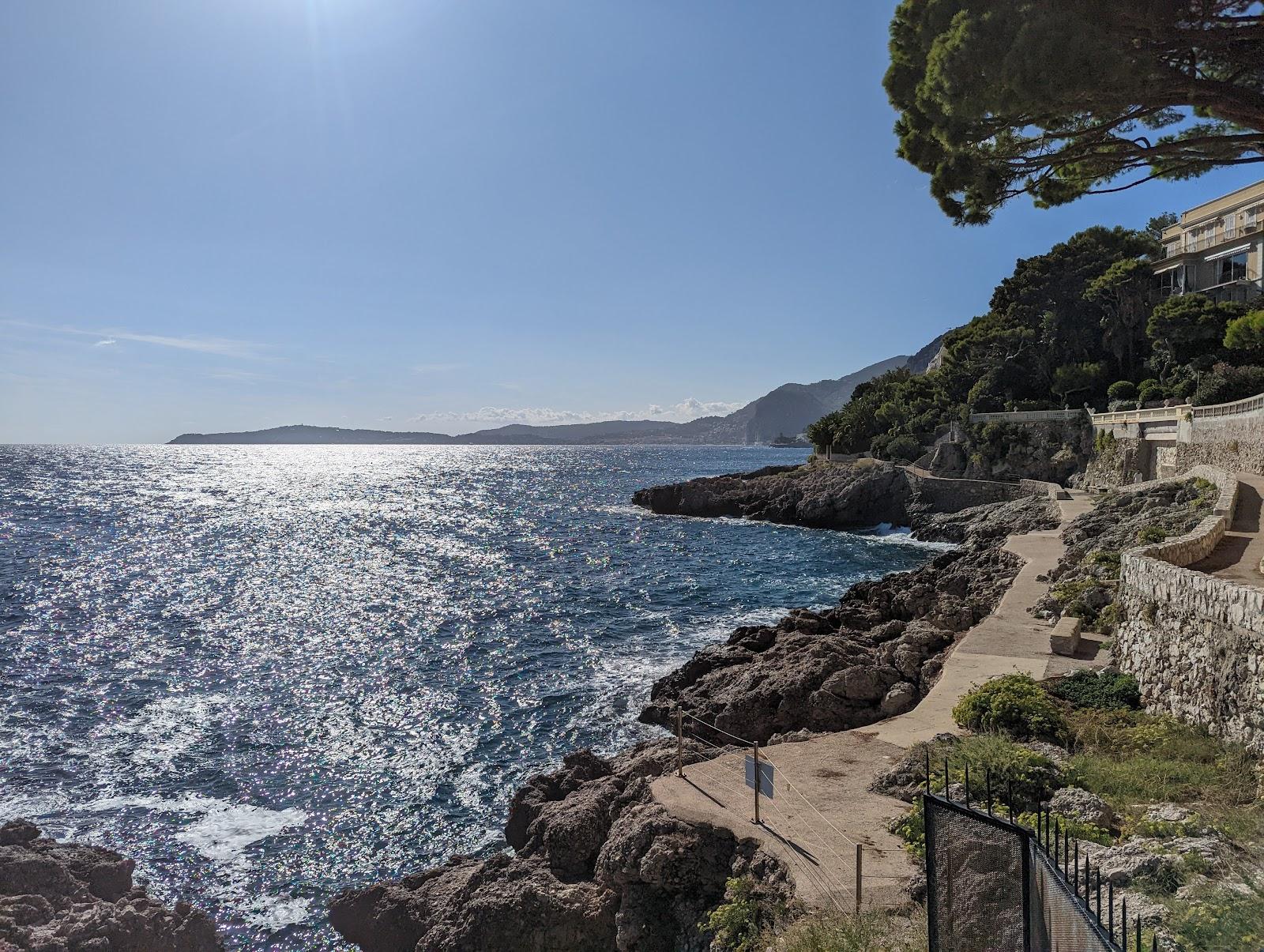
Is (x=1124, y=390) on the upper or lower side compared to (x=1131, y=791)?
upper

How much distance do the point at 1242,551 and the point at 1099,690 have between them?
6023mm

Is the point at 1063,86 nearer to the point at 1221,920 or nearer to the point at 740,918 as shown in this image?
the point at 1221,920

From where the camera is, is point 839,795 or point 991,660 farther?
point 991,660

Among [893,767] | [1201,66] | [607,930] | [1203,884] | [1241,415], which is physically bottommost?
[607,930]

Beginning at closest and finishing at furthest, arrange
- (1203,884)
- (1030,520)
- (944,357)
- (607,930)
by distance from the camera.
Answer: (1203,884)
(607,930)
(1030,520)
(944,357)

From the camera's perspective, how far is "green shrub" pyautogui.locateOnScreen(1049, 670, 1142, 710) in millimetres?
13727

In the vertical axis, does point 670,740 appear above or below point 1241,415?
below

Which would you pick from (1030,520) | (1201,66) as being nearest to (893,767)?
(1201,66)

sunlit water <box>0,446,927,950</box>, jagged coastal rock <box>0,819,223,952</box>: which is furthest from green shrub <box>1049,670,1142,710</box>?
jagged coastal rock <box>0,819,223,952</box>

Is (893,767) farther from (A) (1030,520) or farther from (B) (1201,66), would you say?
(A) (1030,520)

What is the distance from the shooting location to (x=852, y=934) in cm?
689

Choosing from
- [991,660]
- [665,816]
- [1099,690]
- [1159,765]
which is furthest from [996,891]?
[991,660]

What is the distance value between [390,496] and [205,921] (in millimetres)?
88795

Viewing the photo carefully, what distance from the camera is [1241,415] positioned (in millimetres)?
30250
